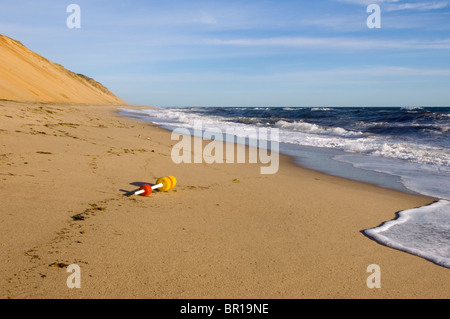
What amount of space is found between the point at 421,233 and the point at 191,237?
7.50 ft

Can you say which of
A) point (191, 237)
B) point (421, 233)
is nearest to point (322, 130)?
point (421, 233)

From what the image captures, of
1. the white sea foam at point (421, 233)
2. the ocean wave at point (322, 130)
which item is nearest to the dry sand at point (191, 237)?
the white sea foam at point (421, 233)

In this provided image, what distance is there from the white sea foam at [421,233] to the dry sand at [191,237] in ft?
0.42

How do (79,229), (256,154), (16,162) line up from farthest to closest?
(256,154), (16,162), (79,229)

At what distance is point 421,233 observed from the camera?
3.55 m

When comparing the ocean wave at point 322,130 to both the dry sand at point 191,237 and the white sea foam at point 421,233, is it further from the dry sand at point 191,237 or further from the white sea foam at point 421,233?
the white sea foam at point 421,233

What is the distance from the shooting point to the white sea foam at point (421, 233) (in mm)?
3055

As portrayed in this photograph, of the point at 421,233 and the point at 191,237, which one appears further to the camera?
the point at 421,233

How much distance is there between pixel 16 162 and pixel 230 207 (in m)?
3.03

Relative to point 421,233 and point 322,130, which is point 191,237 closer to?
point 421,233

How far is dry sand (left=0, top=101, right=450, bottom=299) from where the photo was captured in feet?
7.61
